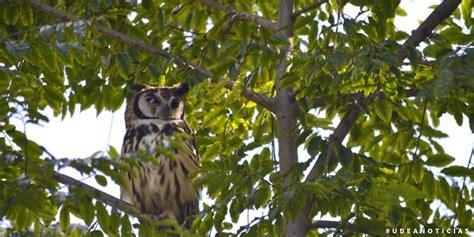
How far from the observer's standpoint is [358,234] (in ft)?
A: 16.6

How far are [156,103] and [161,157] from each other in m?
0.54

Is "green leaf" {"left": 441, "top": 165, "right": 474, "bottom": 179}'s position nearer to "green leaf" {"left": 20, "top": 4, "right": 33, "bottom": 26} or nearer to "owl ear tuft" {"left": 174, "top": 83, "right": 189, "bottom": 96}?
"owl ear tuft" {"left": 174, "top": 83, "right": 189, "bottom": 96}

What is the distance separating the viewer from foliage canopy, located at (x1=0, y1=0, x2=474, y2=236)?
441 cm

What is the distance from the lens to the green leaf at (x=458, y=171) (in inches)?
201

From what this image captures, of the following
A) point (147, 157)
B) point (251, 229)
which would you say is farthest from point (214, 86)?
point (147, 157)

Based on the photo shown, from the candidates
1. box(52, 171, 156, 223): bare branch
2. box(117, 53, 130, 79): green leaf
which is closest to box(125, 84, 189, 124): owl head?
box(117, 53, 130, 79): green leaf

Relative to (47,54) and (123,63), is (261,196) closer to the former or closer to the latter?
(123,63)

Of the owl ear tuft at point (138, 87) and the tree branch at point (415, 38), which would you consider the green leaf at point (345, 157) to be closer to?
the tree branch at point (415, 38)

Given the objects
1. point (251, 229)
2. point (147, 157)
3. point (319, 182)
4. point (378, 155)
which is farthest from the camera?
point (378, 155)

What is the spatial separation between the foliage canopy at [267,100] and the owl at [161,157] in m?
0.16

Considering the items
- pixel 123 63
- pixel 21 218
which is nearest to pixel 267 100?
pixel 123 63

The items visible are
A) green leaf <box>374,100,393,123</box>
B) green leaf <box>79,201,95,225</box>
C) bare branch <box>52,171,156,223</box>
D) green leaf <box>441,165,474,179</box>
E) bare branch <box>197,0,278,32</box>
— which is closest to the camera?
bare branch <box>52,171,156,223</box>

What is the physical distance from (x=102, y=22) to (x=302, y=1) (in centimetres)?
151

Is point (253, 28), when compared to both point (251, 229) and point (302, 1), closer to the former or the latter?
point (302, 1)
